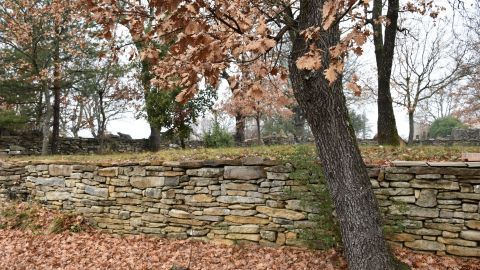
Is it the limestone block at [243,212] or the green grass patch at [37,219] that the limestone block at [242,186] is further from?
the green grass patch at [37,219]

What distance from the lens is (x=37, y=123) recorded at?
1365 cm

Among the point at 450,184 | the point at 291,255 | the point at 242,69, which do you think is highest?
the point at 242,69

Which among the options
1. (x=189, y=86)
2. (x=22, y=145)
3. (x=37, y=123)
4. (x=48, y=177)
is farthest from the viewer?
(x=37, y=123)

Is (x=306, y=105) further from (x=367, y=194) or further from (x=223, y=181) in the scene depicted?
(x=223, y=181)

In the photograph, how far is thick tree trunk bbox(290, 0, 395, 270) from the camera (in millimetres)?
2971

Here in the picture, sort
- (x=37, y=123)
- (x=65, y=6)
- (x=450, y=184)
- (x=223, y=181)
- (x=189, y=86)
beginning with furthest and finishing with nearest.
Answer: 1. (x=37, y=123)
2. (x=65, y=6)
3. (x=223, y=181)
4. (x=450, y=184)
5. (x=189, y=86)

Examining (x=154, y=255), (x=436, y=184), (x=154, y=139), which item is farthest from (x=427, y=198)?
(x=154, y=139)

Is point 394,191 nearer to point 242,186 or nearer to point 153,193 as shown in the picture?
point 242,186

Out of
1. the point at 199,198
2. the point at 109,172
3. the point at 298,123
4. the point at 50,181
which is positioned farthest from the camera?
the point at 298,123

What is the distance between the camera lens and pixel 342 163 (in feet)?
9.83

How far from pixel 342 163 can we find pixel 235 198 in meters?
2.18

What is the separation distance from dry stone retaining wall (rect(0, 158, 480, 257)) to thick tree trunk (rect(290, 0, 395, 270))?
1.16 meters

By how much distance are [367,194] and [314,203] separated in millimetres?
1240

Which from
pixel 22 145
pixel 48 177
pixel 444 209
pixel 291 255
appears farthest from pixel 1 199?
pixel 444 209
